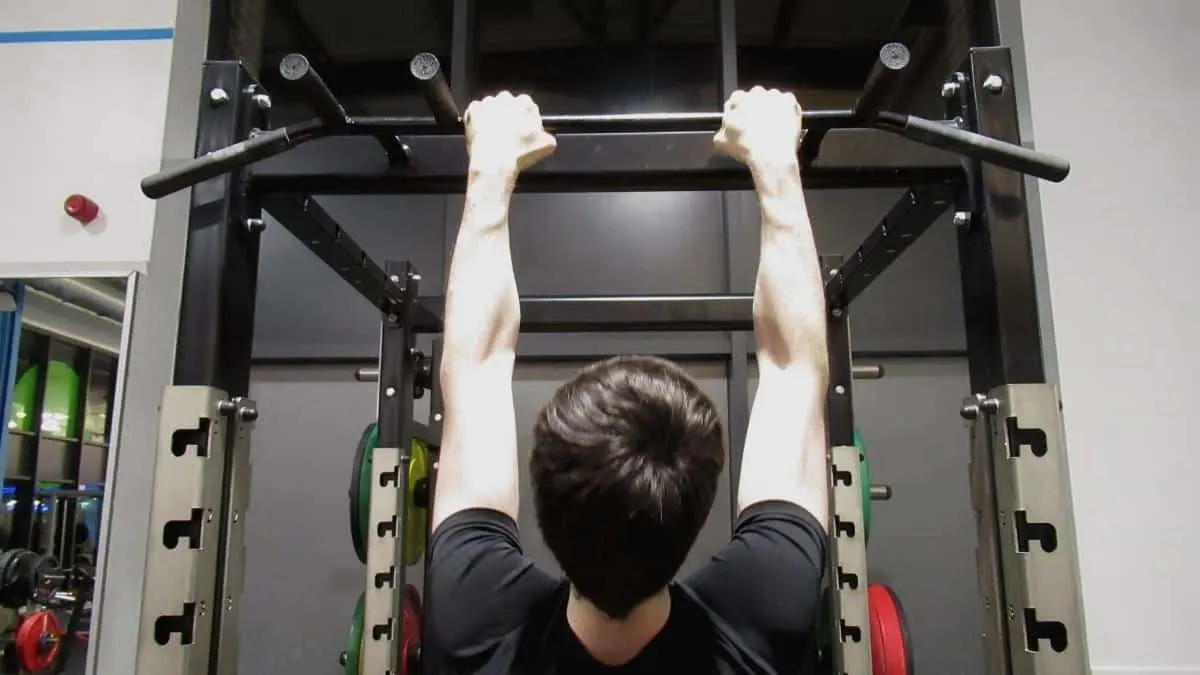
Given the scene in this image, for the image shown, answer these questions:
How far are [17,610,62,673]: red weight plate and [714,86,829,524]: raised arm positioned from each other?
229 cm

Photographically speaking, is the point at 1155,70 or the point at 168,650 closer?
the point at 168,650

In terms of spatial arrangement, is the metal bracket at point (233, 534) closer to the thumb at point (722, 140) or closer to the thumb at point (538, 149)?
the thumb at point (538, 149)

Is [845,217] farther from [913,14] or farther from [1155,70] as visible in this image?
[1155,70]

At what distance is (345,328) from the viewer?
2.98 metres

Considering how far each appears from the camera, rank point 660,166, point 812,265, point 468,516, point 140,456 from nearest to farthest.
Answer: point 468,516 < point 812,265 < point 660,166 < point 140,456

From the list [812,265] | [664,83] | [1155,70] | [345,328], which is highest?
[664,83]

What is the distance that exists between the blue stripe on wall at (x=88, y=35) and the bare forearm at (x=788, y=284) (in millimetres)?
2034

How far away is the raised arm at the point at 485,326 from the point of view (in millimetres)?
782

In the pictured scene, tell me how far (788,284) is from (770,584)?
1.12ft

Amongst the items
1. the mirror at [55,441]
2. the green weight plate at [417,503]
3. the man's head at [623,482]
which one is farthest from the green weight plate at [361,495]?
the man's head at [623,482]

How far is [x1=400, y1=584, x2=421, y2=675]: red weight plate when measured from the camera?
2.00 metres

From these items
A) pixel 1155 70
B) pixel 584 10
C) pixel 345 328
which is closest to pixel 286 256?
pixel 345 328

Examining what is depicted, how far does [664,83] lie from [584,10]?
0.42m

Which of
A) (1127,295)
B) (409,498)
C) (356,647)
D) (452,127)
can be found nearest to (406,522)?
(409,498)
